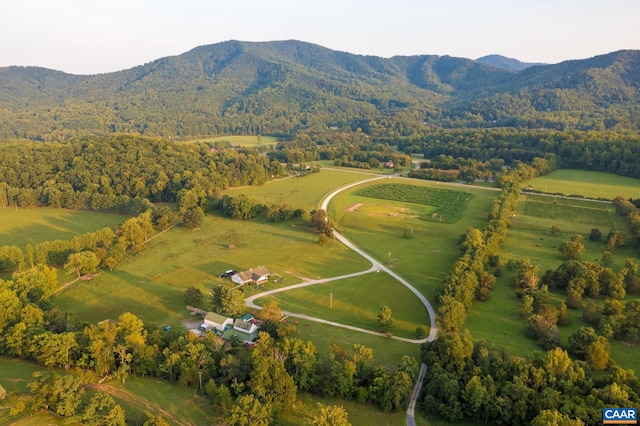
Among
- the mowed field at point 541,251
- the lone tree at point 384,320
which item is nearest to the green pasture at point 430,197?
the mowed field at point 541,251

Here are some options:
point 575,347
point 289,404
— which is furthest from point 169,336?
point 575,347

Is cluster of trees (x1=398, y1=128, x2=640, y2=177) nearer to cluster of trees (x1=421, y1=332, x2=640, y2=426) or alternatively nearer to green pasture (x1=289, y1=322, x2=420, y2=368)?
green pasture (x1=289, y1=322, x2=420, y2=368)

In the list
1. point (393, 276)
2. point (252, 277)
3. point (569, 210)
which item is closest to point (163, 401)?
point (252, 277)

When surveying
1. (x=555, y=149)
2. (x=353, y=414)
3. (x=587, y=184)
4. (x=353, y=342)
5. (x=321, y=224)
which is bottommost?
(x=353, y=414)

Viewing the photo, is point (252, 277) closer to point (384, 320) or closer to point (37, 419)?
point (384, 320)

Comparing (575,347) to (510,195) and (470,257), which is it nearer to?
(470,257)

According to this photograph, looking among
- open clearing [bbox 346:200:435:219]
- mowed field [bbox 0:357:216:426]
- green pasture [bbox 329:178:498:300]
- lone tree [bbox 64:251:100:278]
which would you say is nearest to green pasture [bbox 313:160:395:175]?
green pasture [bbox 329:178:498:300]
